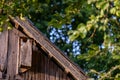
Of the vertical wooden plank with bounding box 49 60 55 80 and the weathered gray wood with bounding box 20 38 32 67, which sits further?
the vertical wooden plank with bounding box 49 60 55 80

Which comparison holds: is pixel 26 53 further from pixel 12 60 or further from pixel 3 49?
pixel 3 49

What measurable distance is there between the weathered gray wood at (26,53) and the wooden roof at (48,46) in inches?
9.4

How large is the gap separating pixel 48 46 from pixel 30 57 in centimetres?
59

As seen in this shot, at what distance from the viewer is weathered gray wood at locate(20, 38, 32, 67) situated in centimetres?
1063

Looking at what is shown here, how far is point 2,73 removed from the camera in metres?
10.6

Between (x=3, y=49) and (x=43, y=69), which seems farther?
(x=43, y=69)

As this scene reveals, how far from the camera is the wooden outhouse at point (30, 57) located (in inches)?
422

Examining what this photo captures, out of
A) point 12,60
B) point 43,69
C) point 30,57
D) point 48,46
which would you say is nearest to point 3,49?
point 12,60

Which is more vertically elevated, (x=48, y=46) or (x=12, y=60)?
(x=48, y=46)

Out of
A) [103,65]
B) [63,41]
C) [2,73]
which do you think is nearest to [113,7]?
[2,73]

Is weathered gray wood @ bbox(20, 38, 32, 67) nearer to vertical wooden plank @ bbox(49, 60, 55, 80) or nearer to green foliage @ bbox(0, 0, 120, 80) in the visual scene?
vertical wooden plank @ bbox(49, 60, 55, 80)

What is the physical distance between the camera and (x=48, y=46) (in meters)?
11.0

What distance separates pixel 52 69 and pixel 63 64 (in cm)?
46

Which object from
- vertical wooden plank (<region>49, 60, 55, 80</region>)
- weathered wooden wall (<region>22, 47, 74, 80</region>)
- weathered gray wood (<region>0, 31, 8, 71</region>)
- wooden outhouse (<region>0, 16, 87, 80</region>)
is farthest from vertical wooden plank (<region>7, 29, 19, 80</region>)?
vertical wooden plank (<region>49, 60, 55, 80</region>)
